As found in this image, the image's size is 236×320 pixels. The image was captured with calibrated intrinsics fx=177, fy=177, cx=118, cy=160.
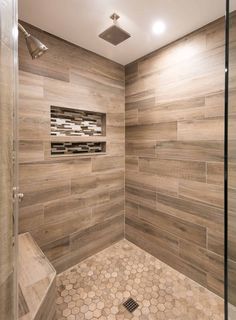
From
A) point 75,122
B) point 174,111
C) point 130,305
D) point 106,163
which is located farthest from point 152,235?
point 75,122

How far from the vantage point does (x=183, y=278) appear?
1.75 meters

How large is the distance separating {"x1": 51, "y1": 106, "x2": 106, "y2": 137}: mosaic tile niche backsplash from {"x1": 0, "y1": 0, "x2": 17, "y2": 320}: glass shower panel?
1.14 m

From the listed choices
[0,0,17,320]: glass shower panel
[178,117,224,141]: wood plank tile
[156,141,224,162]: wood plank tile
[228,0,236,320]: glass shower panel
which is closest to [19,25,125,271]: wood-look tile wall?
[156,141,224,162]: wood plank tile

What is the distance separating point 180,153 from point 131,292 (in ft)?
4.45

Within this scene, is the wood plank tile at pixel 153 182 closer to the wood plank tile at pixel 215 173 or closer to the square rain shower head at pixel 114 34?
the wood plank tile at pixel 215 173

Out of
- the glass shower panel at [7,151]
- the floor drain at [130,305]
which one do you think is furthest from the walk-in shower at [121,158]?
the glass shower panel at [7,151]

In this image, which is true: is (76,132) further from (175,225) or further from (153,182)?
(175,225)

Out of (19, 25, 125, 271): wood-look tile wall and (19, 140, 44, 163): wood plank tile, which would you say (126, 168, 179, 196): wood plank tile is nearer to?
(19, 25, 125, 271): wood-look tile wall

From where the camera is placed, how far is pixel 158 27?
1592 millimetres

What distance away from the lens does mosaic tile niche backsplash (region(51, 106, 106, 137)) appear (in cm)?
180

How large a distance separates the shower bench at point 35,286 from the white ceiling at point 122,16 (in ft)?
6.16

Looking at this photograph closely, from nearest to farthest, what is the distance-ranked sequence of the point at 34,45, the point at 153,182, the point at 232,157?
the point at 232,157
the point at 34,45
the point at 153,182

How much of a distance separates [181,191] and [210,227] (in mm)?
398

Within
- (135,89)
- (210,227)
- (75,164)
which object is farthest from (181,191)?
(135,89)
